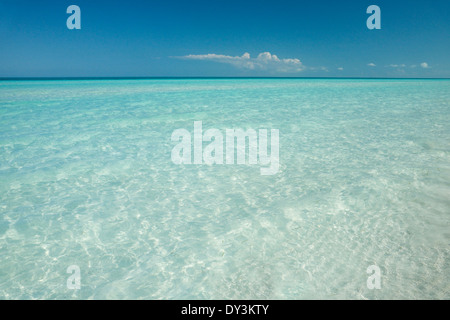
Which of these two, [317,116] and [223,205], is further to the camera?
[317,116]

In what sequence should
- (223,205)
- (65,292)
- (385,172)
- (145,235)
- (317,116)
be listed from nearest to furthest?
(65,292) → (145,235) → (223,205) → (385,172) → (317,116)

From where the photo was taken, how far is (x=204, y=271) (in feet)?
8.82

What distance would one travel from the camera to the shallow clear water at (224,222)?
252 centimetres

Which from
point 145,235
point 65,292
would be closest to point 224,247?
point 145,235

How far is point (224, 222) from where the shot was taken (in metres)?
3.52

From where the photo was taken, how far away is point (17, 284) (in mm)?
2510

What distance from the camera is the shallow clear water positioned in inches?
99.1

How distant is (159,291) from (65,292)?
2.74ft
